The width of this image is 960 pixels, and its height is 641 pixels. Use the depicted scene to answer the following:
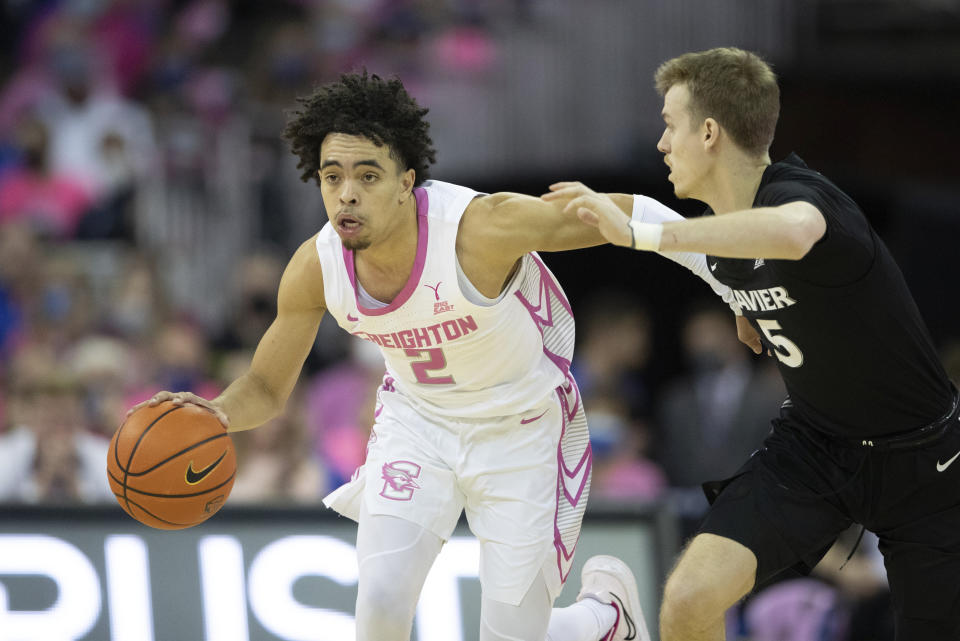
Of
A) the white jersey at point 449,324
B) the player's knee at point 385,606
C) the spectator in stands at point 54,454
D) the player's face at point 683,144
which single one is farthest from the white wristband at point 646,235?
the spectator in stands at point 54,454

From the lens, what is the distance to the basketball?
4676mm

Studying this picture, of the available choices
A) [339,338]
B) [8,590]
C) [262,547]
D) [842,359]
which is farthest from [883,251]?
[339,338]

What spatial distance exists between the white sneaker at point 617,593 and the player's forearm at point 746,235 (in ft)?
6.82

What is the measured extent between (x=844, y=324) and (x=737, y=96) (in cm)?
81

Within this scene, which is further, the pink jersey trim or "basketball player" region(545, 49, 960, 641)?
the pink jersey trim

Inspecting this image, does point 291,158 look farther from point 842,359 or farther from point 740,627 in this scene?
point 842,359

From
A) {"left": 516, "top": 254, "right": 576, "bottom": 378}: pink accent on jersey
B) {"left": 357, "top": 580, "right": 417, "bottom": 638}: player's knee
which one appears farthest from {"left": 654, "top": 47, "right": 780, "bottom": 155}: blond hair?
{"left": 357, "top": 580, "right": 417, "bottom": 638}: player's knee

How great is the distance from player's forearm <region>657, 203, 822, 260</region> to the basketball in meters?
1.89

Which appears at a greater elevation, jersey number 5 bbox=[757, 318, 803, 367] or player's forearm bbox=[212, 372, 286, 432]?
jersey number 5 bbox=[757, 318, 803, 367]

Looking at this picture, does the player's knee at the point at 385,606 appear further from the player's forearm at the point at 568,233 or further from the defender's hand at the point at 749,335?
the defender's hand at the point at 749,335

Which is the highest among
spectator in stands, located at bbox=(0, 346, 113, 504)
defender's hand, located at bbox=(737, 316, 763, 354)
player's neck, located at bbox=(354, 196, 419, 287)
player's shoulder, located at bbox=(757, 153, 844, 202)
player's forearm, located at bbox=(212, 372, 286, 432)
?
player's shoulder, located at bbox=(757, 153, 844, 202)

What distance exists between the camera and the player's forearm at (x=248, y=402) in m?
4.86

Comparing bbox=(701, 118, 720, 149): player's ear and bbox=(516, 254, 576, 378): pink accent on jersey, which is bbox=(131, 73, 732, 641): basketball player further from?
bbox=(701, 118, 720, 149): player's ear

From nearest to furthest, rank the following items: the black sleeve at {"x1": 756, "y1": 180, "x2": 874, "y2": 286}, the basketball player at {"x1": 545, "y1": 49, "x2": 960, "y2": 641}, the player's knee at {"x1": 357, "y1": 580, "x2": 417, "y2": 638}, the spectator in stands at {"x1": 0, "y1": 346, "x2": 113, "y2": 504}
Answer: the black sleeve at {"x1": 756, "y1": 180, "x2": 874, "y2": 286}, the basketball player at {"x1": 545, "y1": 49, "x2": 960, "y2": 641}, the player's knee at {"x1": 357, "y1": 580, "x2": 417, "y2": 638}, the spectator in stands at {"x1": 0, "y1": 346, "x2": 113, "y2": 504}
